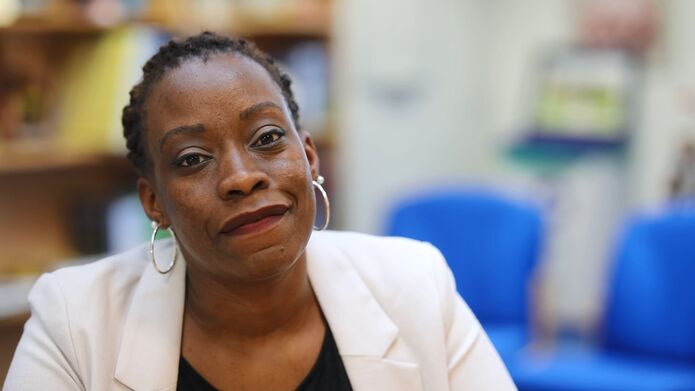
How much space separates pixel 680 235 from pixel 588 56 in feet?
7.44

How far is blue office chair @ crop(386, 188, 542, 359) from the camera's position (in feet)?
10.2

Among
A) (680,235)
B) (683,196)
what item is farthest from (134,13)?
(683,196)

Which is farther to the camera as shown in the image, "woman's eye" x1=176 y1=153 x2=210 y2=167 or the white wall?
the white wall

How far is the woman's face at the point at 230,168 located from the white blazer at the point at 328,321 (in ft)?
0.51

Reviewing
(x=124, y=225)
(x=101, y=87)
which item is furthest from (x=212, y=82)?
(x=124, y=225)

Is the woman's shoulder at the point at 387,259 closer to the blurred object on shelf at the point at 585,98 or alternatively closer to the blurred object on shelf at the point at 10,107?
the blurred object on shelf at the point at 10,107

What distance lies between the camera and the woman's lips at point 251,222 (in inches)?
50.6

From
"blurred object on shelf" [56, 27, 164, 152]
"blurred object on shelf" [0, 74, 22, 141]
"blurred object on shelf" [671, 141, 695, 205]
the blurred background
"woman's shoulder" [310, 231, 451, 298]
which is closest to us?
"woman's shoulder" [310, 231, 451, 298]

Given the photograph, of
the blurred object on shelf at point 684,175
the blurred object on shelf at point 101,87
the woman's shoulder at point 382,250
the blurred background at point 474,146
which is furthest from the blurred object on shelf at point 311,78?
the woman's shoulder at point 382,250

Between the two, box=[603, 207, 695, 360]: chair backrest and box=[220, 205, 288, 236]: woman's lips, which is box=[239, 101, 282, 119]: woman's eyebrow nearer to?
box=[220, 205, 288, 236]: woman's lips

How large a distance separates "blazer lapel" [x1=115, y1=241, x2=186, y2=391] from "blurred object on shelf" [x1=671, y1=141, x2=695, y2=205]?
3542mm

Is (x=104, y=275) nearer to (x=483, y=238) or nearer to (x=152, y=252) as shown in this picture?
(x=152, y=252)

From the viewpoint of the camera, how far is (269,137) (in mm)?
1353

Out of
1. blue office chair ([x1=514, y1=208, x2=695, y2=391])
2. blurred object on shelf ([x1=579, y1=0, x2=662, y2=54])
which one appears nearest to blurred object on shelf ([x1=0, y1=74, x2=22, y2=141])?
blue office chair ([x1=514, y1=208, x2=695, y2=391])
